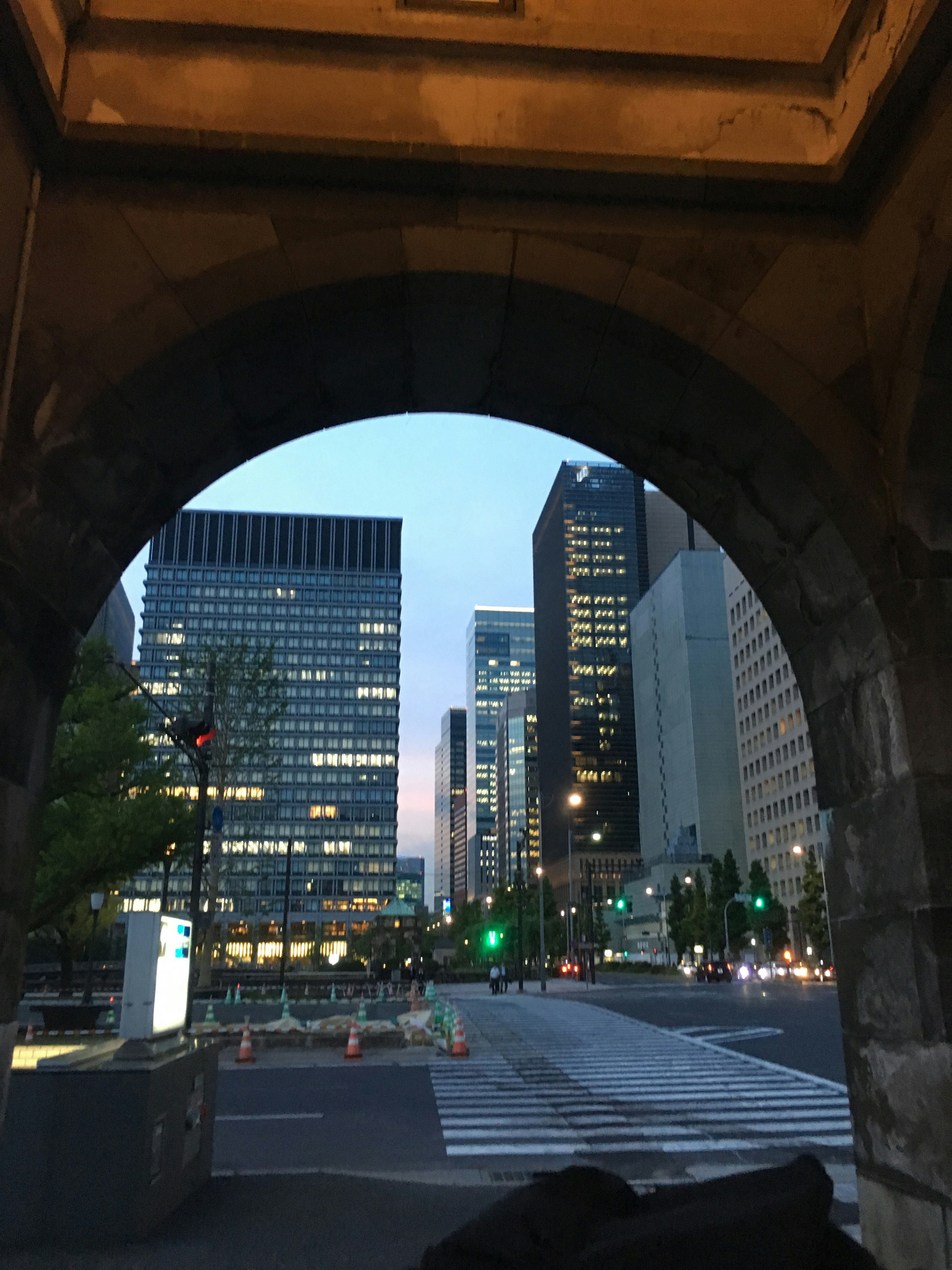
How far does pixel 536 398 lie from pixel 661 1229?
471 cm

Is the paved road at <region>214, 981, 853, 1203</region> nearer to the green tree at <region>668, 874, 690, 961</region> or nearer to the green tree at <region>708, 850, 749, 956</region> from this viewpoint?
the green tree at <region>708, 850, 749, 956</region>

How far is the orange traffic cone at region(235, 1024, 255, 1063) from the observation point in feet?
61.3

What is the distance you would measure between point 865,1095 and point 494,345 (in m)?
4.64

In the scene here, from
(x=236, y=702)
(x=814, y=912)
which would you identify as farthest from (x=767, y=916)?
(x=236, y=702)

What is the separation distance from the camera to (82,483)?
4855 millimetres

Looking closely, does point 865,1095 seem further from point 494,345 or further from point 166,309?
point 166,309

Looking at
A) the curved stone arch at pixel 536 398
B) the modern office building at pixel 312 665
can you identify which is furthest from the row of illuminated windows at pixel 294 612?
the curved stone arch at pixel 536 398

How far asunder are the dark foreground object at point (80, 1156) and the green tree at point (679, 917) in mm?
98465

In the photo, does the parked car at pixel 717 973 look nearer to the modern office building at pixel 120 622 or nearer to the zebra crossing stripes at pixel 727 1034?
the zebra crossing stripes at pixel 727 1034

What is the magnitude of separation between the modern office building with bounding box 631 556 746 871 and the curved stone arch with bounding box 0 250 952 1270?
13414 centimetres

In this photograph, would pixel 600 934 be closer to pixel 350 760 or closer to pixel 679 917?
pixel 679 917

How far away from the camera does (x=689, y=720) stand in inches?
5763

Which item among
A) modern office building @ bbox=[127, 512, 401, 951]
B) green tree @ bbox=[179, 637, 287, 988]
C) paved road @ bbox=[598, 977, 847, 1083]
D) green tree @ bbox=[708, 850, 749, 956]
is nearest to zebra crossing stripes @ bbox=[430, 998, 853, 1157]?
paved road @ bbox=[598, 977, 847, 1083]

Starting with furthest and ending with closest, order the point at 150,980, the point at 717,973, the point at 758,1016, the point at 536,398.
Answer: the point at 717,973 → the point at 758,1016 → the point at 150,980 → the point at 536,398
